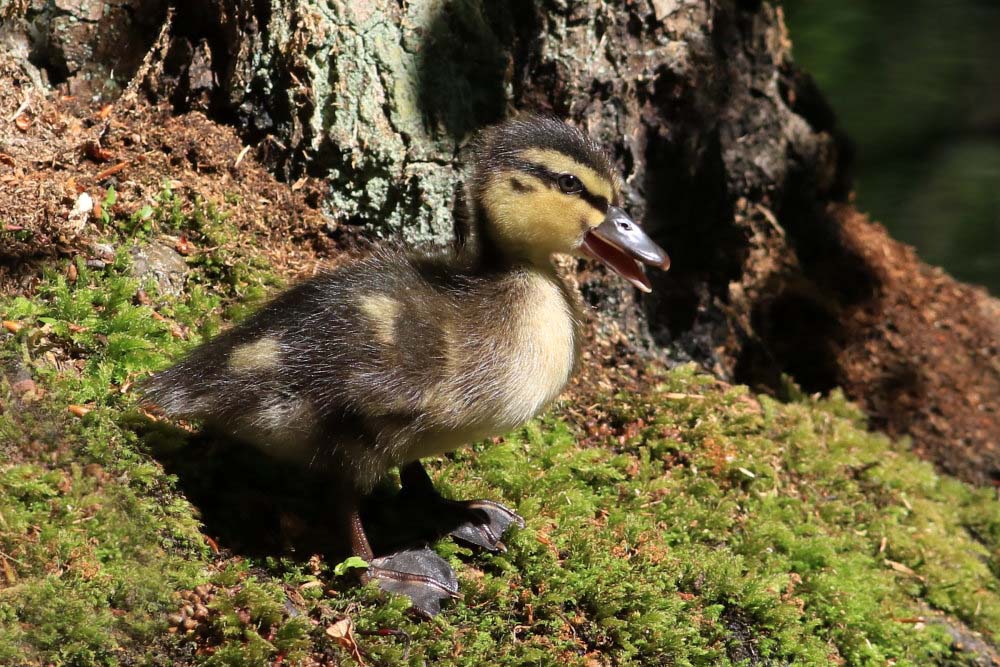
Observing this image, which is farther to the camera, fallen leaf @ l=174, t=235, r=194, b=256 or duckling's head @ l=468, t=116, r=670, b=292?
fallen leaf @ l=174, t=235, r=194, b=256

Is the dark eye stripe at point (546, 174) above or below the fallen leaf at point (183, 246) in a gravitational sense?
above

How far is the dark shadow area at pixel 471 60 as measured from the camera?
5340 millimetres

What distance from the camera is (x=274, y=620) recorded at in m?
3.49

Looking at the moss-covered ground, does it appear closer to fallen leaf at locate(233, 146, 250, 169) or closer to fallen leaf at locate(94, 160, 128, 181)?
fallen leaf at locate(94, 160, 128, 181)

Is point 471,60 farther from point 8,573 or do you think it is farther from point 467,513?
point 8,573

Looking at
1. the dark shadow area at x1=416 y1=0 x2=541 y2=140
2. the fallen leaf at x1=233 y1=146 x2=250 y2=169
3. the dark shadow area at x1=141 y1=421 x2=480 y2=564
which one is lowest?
the dark shadow area at x1=141 y1=421 x2=480 y2=564

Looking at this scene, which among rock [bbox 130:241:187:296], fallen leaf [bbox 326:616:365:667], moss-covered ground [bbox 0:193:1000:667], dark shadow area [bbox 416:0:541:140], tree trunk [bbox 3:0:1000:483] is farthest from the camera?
dark shadow area [bbox 416:0:541:140]

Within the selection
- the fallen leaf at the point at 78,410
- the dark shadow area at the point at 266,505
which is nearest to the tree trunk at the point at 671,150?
the dark shadow area at the point at 266,505

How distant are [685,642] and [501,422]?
119 cm

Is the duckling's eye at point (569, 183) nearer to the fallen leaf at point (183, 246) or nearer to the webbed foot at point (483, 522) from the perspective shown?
the webbed foot at point (483, 522)

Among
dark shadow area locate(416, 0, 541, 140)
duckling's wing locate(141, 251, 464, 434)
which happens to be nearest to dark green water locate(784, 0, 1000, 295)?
dark shadow area locate(416, 0, 541, 140)

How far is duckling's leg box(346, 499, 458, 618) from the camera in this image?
3.79 meters

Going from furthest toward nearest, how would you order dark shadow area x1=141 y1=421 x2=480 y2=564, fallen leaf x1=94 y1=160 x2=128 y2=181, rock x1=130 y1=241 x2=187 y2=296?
1. fallen leaf x1=94 y1=160 x2=128 y2=181
2. rock x1=130 y1=241 x2=187 y2=296
3. dark shadow area x1=141 y1=421 x2=480 y2=564

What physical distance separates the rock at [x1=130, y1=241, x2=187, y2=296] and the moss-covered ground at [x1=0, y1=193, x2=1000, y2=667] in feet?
0.17
